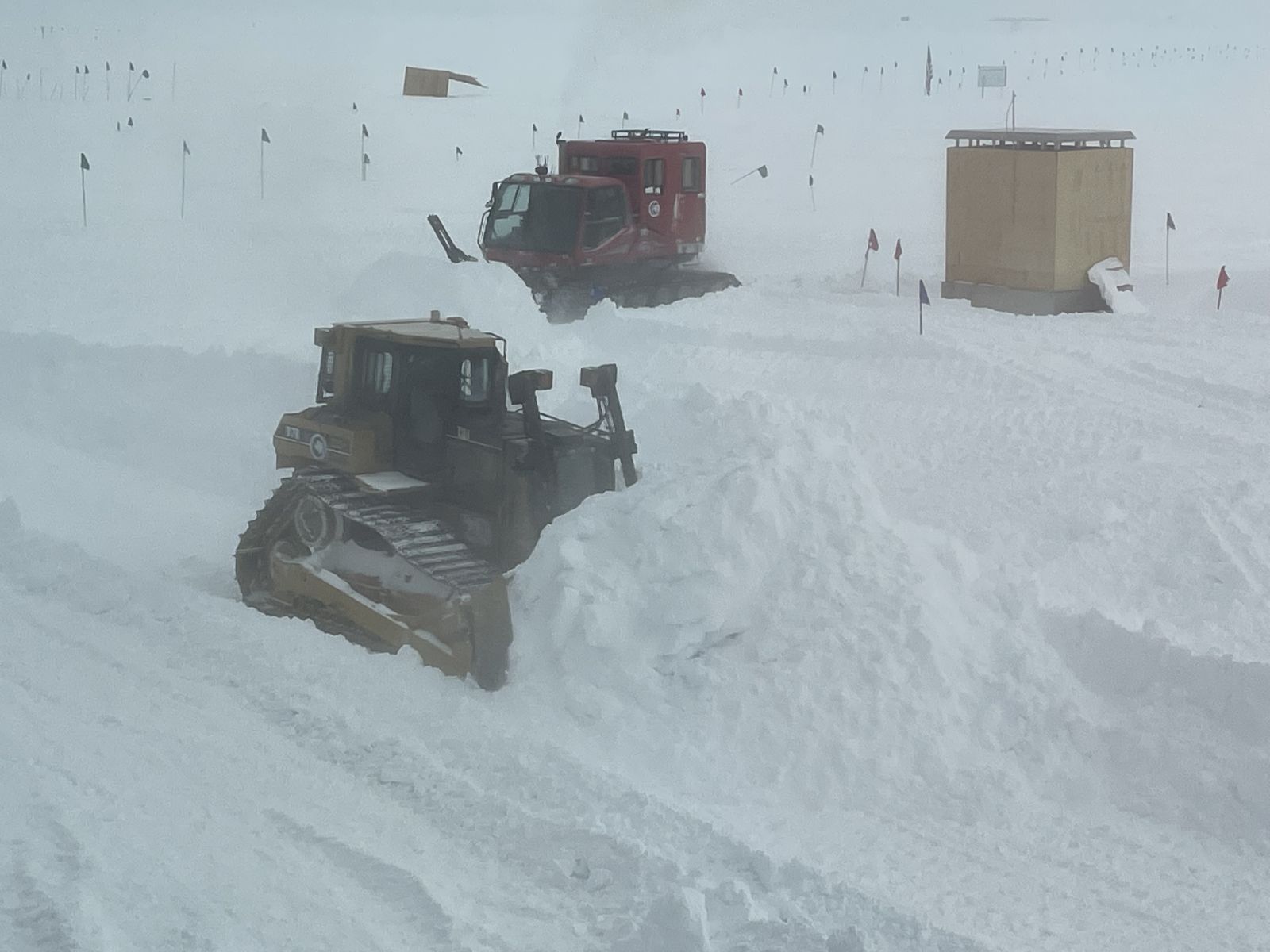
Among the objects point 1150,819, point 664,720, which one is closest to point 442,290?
point 664,720

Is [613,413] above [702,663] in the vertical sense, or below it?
above

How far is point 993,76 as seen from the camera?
858 inches

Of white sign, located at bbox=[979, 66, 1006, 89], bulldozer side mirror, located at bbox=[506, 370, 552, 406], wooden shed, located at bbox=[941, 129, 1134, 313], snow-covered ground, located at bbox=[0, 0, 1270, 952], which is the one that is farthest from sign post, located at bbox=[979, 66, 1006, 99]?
bulldozer side mirror, located at bbox=[506, 370, 552, 406]

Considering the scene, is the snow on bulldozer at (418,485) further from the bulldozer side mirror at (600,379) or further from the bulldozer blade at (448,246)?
the bulldozer blade at (448,246)

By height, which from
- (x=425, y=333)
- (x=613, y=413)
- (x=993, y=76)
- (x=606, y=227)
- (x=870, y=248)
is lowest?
(x=613, y=413)

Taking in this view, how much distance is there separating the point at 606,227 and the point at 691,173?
6.28 feet

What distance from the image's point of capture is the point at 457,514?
848 centimetres

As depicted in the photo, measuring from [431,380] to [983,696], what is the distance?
3511 millimetres

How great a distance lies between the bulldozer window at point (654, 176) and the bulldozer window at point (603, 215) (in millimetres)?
836

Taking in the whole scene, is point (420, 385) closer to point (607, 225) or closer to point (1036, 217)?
point (607, 225)

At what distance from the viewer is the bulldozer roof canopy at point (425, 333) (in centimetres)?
854

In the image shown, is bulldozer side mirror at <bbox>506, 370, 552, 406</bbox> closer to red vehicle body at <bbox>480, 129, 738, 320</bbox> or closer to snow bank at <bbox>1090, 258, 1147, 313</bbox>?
red vehicle body at <bbox>480, 129, 738, 320</bbox>

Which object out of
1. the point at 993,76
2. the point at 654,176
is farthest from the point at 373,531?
the point at 993,76

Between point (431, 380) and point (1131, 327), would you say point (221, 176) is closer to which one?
point (1131, 327)
